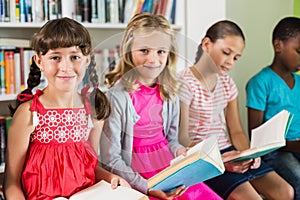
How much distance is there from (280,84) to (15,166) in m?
1.25

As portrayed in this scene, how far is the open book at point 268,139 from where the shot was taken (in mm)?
1719

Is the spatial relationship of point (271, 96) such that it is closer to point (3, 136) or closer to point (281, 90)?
point (281, 90)

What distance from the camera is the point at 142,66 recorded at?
147 centimetres

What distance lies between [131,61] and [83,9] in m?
0.69

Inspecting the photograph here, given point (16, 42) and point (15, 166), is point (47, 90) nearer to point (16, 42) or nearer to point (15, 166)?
point (15, 166)

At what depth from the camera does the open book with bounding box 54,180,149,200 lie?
1.33 meters

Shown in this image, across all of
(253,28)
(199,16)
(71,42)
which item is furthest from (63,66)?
(253,28)

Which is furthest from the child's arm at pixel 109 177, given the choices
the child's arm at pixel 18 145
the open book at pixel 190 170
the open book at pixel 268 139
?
the open book at pixel 268 139

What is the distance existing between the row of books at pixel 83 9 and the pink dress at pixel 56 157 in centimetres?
59

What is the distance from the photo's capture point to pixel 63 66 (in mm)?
1397

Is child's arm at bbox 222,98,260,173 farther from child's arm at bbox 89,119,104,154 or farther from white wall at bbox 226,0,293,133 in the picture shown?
child's arm at bbox 89,119,104,154

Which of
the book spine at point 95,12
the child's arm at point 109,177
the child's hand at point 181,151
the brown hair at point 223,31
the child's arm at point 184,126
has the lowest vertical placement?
the child's arm at point 109,177

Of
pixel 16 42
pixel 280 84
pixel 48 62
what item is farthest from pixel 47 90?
pixel 280 84

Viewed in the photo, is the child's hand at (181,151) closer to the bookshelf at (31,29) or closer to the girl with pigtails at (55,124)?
the girl with pigtails at (55,124)
